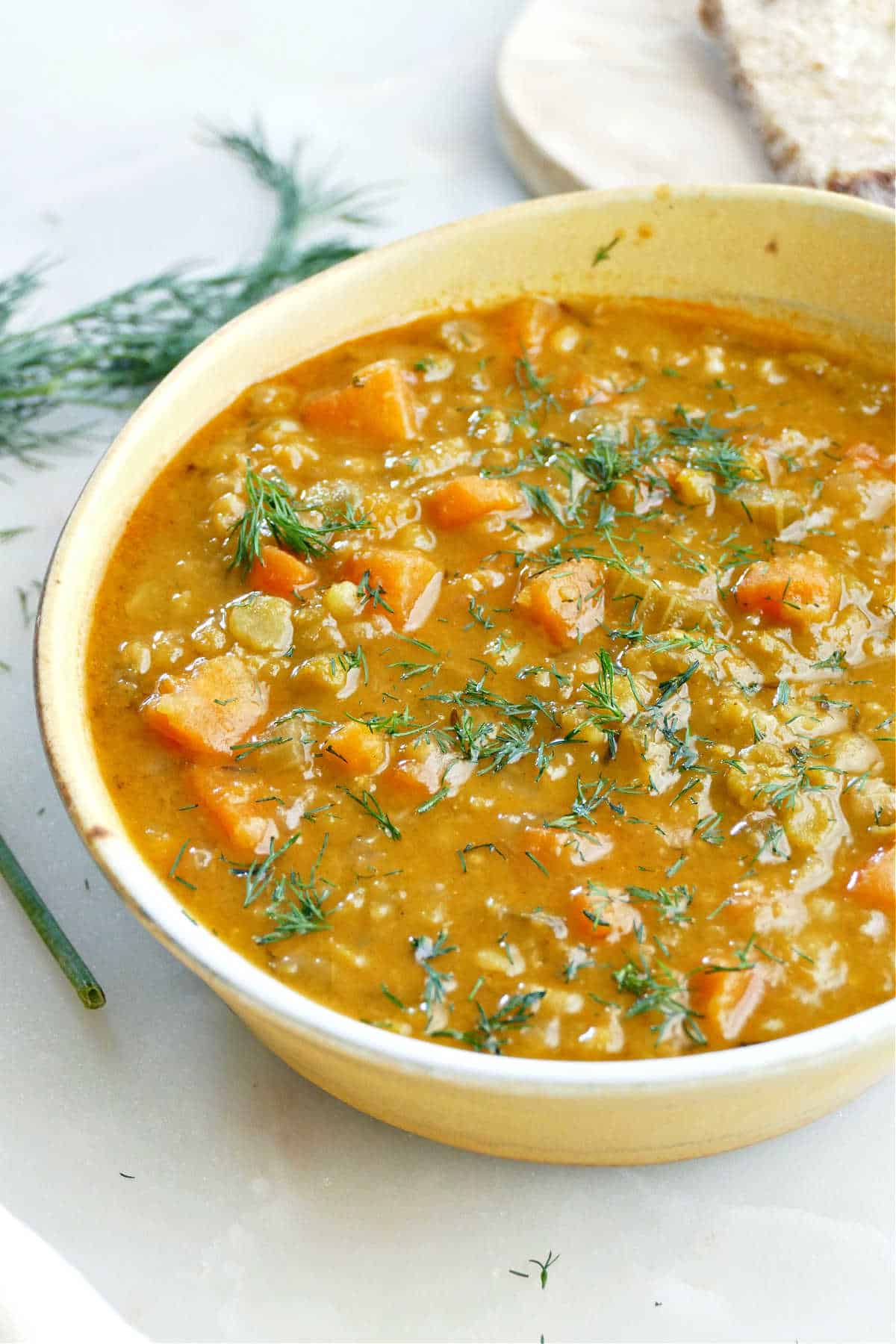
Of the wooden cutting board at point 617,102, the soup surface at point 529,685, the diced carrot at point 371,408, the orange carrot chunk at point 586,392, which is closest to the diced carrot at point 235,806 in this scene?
the soup surface at point 529,685

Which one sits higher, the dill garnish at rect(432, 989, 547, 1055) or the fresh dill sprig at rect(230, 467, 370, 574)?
the fresh dill sprig at rect(230, 467, 370, 574)

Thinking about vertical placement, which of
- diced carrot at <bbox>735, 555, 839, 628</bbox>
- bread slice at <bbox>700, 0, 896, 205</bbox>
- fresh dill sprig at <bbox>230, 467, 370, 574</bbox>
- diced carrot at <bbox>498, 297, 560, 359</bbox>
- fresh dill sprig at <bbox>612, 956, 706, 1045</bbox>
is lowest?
fresh dill sprig at <bbox>612, 956, 706, 1045</bbox>

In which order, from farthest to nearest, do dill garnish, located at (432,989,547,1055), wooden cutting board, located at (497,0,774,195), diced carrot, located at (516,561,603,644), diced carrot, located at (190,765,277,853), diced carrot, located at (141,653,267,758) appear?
wooden cutting board, located at (497,0,774,195) < diced carrot, located at (516,561,603,644) < diced carrot, located at (141,653,267,758) < diced carrot, located at (190,765,277,853) < dill garnish, located at (432,989,547,1055)

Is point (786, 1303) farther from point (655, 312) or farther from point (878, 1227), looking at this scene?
point (655, 312)

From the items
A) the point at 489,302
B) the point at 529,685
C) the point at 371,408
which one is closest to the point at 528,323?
the point at 489,302

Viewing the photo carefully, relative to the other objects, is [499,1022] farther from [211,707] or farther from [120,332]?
[120,332]

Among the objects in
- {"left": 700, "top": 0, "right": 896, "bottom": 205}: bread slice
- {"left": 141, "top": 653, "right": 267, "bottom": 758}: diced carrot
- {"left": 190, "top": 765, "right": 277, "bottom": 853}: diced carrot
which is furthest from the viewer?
{"left": 700, "top": 0, "right": 896, "bottom": 205}: bread slice

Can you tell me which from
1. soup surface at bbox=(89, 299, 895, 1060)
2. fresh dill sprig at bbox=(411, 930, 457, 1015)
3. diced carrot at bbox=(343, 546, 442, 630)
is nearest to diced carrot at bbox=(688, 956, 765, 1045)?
soup surface at bbox=(89, 299, 895, 1060)

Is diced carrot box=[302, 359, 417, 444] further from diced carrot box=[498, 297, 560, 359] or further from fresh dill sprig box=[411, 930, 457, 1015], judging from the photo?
fresh dill sprig box=[411, 930, 457, 1015]
